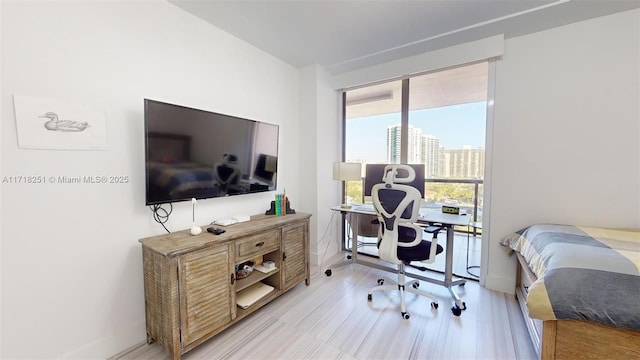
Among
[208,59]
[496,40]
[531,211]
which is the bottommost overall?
[531,211]

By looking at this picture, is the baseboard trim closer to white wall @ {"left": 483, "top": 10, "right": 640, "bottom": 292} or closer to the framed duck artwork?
the framed duck artwork

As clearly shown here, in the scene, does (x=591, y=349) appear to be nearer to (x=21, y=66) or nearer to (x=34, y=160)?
(x=34, y=160)

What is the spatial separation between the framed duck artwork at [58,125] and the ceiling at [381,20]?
1.13 m

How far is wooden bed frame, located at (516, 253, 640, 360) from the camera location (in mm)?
1122

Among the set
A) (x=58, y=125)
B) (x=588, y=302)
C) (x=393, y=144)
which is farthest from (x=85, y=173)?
(x=393, y=144)

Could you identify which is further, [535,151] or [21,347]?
[535,151]

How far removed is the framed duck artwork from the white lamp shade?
7.27ft

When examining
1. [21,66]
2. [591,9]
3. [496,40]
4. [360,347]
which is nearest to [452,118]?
[496,40]

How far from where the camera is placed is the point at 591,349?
1.18 metres

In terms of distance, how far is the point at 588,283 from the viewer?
1.18 m

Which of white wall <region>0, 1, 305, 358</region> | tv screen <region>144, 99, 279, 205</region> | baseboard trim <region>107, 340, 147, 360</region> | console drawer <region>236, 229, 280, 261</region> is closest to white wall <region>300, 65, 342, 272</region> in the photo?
tv screen <region>144, 99, 279, 205</region>

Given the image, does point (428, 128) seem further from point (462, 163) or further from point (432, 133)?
point (462, 163)

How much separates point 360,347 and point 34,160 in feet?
7.63

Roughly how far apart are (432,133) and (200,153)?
2950mm
